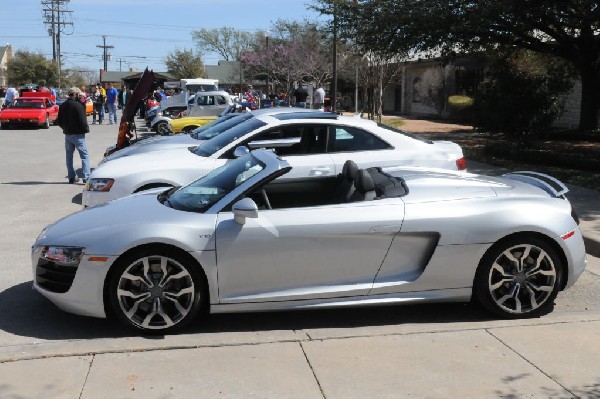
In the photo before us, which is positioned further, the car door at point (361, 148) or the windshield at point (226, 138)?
the windshield at point (226, 138)

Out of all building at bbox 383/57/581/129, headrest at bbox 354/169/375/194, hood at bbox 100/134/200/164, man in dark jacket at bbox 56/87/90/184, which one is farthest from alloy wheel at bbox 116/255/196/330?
building at bbox 383/57/581/129

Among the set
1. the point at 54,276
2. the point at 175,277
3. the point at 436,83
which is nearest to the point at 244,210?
the point at 175,277

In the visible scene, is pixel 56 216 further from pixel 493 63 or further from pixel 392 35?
pixel 493 63

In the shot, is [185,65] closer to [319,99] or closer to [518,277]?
[319,99]

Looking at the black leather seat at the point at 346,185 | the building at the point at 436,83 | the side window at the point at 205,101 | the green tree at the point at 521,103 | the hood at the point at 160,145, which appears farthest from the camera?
the building at the point at 436,83

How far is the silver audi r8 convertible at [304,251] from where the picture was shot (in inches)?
179

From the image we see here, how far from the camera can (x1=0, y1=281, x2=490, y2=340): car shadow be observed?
4.75 meters

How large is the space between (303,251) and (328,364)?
0.86 meters

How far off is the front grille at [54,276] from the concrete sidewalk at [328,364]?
1.41 feet

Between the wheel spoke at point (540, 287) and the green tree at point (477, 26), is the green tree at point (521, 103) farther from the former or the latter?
the wheel spoke at point (540, 287)

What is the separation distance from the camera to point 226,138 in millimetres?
8172

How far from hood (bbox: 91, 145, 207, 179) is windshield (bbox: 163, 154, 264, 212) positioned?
2.42 meters

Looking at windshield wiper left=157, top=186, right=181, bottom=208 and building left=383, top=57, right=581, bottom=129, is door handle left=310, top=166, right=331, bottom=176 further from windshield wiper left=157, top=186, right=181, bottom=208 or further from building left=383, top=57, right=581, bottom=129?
building left=383, top=57, right=581, bottom=129

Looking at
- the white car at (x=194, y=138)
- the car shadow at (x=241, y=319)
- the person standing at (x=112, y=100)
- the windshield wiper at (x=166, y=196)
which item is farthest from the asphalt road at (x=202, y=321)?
the person standing at (x=112, y=100)
